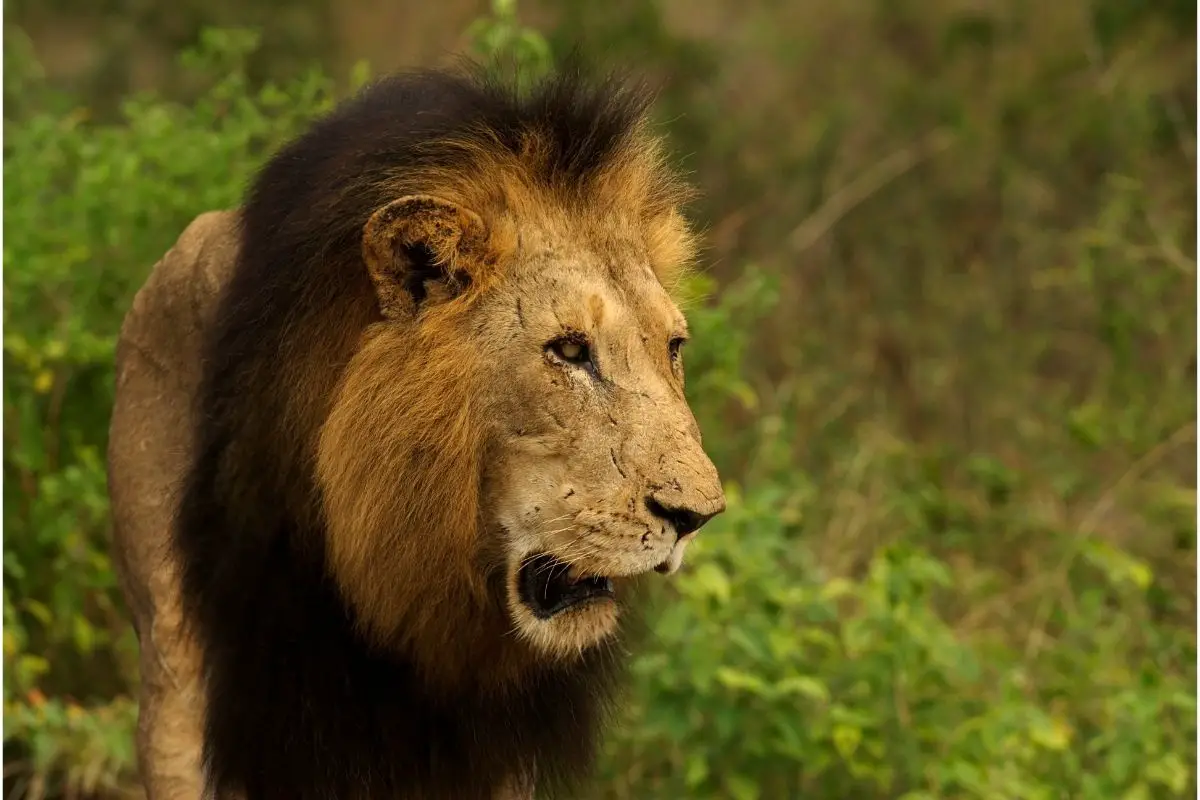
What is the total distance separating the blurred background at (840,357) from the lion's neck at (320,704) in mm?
1052

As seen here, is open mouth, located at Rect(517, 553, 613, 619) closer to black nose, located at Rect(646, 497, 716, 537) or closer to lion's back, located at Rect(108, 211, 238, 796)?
black nose, located at Rect(646, 497, 716, 537)

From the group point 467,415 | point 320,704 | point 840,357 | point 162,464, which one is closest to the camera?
point 467,415

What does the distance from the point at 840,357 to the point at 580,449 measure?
573cm

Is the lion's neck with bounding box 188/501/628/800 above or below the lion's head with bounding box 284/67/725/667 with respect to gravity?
below

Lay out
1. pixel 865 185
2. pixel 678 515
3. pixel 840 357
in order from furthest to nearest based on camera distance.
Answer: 1. pixel 865 185
2. pixel 840 357
3. pixel 678 515

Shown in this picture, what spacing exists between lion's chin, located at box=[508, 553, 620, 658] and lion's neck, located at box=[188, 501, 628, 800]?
0.46 ft

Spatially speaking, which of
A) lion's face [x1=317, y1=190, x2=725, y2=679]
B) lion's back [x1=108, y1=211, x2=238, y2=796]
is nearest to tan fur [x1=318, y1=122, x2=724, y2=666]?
lion's face [x1=317, y1=190, x2=725, y2=679]

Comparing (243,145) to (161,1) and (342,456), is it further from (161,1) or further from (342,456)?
(161,1)

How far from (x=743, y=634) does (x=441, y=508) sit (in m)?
1.74

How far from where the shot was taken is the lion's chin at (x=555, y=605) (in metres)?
2.37

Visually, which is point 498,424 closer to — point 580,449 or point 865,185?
point 580,449

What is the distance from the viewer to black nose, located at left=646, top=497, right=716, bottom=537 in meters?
2.25

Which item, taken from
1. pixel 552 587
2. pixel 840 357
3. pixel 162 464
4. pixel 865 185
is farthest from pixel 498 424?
pixel 865 185

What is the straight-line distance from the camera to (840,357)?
7914 mm
